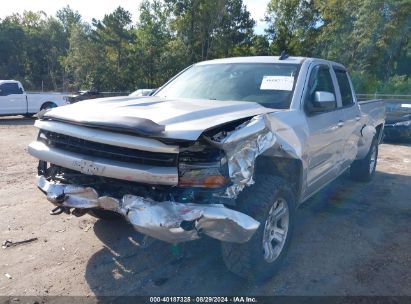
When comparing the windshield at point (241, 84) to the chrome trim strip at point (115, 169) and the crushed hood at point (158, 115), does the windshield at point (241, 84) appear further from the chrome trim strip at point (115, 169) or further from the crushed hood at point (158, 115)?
the chrome trim strip at point (115, 169)

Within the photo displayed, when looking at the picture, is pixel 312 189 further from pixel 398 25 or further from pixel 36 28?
pixel 36 28

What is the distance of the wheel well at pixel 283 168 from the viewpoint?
3510mm

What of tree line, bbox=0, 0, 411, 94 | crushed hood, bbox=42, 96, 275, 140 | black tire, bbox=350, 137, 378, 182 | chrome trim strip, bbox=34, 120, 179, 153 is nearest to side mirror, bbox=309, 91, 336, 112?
crushed hood, bbox=42, 96, 275, 140

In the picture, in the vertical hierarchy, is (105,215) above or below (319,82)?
below

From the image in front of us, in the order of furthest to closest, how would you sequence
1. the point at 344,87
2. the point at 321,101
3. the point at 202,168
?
1. the point at 344,87
2. the point at 321,101
3. the point at 202,168

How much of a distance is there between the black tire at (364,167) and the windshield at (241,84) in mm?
2976

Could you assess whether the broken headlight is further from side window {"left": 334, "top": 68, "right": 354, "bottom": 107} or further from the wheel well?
side window {"left": 334, "top": 68, "right": 354, "bottom": 107}

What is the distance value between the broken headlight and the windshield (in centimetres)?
132

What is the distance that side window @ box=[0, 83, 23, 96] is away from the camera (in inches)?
682

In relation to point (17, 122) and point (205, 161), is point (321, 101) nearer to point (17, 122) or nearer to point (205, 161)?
point (205, 161)

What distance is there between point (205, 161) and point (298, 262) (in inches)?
64.5

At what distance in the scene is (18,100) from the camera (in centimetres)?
1773

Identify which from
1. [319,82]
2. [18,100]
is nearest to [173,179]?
[319,82]

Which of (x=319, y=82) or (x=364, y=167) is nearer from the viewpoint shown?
(x=319, y=82)
